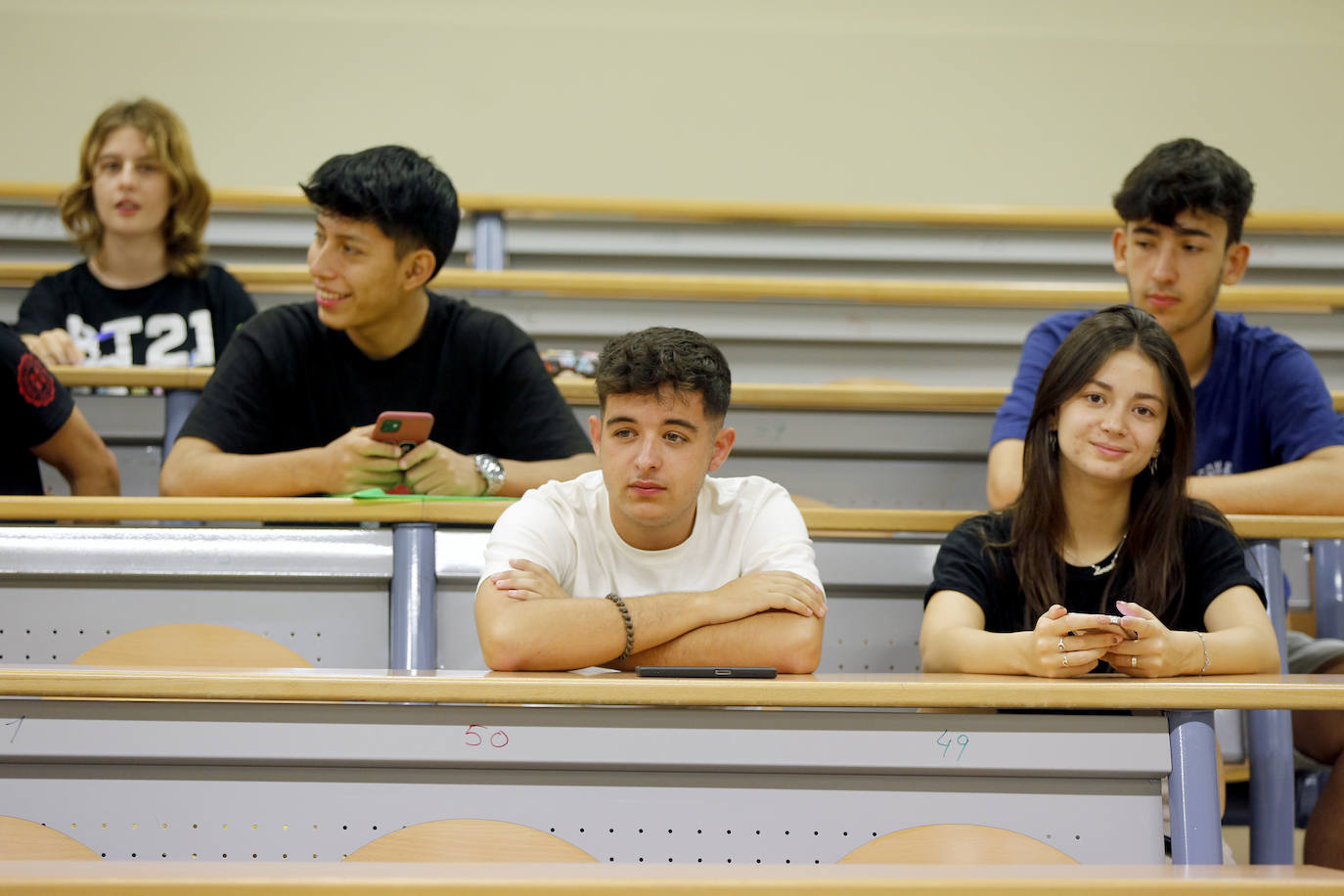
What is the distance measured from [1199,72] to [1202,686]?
10.1ft

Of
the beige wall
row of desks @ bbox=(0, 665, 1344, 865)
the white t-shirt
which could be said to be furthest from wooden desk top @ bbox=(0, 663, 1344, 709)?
the beige wall

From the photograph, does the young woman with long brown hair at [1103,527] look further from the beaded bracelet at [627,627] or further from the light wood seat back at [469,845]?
the light wood seat back at [469,845]

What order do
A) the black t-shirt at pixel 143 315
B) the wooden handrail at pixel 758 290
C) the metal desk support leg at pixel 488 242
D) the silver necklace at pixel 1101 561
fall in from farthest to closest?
the metal desk support leg at pixel 488 242
the wooden handrail at pixel 758 290
the black t-shirt at pixel 143 315
the silver necklace at pixel 1101 561

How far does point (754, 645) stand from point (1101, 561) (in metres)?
0.50

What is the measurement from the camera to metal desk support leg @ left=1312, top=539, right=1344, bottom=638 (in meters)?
1.69

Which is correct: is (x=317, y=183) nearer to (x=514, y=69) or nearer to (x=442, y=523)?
(x=442, y=523)

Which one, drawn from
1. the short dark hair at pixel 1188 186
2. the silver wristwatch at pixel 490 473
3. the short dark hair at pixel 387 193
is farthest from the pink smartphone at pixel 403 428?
the short dark hair at pixel 1188 186

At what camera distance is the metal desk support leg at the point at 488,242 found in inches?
119

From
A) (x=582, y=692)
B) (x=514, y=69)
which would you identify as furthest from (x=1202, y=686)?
(x=514, y=69)

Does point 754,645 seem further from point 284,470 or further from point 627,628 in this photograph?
point 284,470

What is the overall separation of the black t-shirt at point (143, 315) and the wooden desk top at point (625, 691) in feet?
4.94

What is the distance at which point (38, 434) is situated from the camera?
5.92 ft

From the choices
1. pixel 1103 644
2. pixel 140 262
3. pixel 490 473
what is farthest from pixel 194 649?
pixel 140 262

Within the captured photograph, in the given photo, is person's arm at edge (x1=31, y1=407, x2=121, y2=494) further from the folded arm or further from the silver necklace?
the silver necklace
